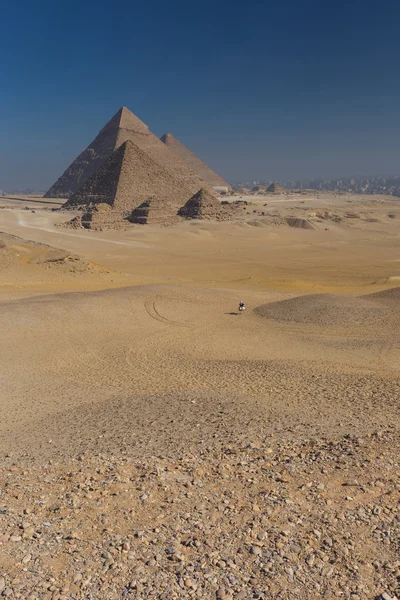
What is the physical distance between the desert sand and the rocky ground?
0.02 meters

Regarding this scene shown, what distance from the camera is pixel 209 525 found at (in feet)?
14.7

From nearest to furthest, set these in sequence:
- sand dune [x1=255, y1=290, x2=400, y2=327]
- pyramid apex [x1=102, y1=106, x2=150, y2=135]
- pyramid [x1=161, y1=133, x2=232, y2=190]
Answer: sand dune [x1=255, y1=290, x2=400, y2=327]
pyramid apex [x1=102, y1=106, x2=150, y2=135]
pyramid [x1=161, y1=133, x2=232, y2=190]

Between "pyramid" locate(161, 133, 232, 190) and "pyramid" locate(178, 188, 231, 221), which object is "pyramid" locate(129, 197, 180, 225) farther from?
"pyramid" locate(161, 133, 232, 190)

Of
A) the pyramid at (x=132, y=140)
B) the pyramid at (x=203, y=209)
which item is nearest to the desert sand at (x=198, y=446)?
the pyramid at (x=203, y=209)

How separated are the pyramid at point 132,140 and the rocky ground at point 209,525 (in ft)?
233

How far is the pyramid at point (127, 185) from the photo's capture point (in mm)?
57000

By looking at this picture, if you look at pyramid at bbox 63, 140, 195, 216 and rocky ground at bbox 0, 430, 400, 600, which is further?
pyramid at bbox 63, 140, 195, 216

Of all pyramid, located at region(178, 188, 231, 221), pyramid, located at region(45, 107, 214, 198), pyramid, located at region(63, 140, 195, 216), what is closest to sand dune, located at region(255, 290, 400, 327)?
pyramid, located at region(178, 188, 231, 221)

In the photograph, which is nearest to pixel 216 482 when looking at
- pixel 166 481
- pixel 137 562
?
pixel 166 481

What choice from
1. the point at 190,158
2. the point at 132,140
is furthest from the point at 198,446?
the point at 190,158

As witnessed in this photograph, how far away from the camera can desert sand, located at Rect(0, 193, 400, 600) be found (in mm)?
3924

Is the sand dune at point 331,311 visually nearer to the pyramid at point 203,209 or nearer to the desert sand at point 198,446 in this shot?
the desert sand at point 198,446

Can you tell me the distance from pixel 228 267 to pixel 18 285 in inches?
567

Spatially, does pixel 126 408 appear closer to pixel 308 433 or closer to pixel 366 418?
pixel 308 433
